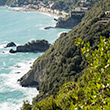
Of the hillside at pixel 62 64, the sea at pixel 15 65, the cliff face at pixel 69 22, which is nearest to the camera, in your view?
the hillside at pixel 62 64

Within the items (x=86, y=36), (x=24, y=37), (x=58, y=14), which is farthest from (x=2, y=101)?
(x=58, y=14)

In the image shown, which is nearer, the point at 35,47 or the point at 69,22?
the point at 35,47

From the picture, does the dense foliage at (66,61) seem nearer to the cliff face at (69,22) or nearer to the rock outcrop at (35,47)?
the rock outcrop at (35,47)

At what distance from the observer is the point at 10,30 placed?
368ft

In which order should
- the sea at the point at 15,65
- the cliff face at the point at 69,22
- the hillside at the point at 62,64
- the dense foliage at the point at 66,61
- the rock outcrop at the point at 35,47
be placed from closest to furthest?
the dense foliage at the point at 66,61 < the hillside at the point at 62,64 < the sea at the point at 15,65 < the rock outcrop at the point at 35,47 < the cliff face at the point at 69,22

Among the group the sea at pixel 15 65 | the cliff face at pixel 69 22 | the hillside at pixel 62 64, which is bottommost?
the sea at pixel 15 65

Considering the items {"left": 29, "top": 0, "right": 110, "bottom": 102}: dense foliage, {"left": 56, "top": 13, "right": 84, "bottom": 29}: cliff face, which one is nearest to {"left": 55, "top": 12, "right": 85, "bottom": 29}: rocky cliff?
{"left": 56, "top": 13, "right": 84, "bottom": 29}: cliff face

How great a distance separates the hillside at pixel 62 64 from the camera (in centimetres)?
4292

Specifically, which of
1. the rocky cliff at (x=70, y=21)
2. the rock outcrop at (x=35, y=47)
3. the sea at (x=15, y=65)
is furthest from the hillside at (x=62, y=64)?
the rocky cliff at (x=70, y=21)

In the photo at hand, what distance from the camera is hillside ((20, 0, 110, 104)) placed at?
4292cm

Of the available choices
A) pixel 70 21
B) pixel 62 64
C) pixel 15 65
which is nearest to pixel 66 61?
pixel 62 64

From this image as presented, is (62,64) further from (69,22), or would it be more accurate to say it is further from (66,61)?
(69,22)

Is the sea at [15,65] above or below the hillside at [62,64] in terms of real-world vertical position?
below

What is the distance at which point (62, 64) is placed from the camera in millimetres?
46250
